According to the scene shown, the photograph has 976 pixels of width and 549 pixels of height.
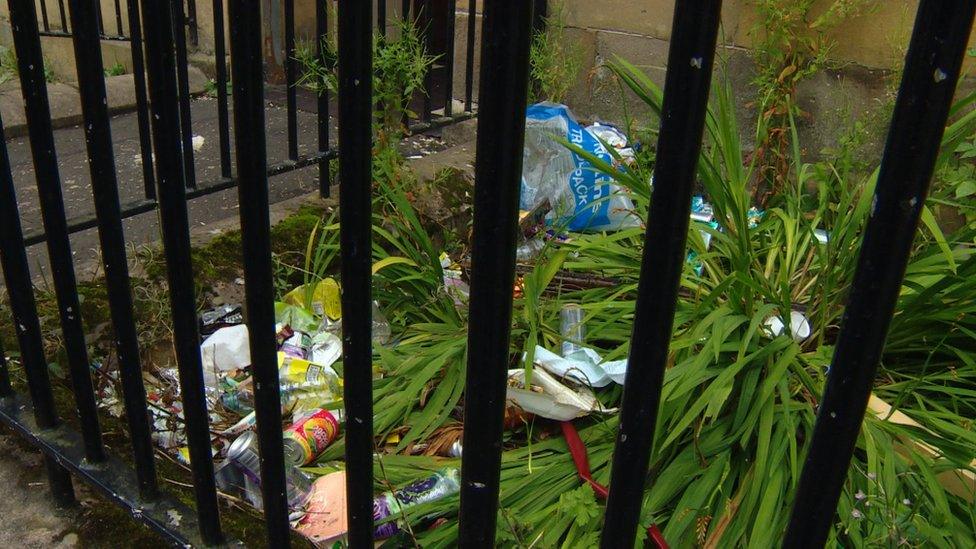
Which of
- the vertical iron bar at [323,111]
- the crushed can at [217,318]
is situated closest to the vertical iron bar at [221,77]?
the vertical iron bar at [323,111]

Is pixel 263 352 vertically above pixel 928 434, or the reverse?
pixel 263 352

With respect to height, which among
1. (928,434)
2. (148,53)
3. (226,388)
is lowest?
(226,388)

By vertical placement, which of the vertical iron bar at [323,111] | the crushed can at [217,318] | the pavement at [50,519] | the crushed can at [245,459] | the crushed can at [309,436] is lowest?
the crushed can at [309,436]

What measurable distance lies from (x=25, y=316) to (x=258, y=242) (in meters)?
0.66

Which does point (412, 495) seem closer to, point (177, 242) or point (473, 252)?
point (177, 242)

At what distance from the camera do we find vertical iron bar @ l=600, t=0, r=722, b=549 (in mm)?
595

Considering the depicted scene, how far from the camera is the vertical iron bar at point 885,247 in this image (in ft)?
1.69

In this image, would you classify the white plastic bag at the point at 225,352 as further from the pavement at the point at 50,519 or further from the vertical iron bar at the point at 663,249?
the vertical iron bar at the point at 663,249

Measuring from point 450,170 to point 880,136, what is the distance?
186 centimetres

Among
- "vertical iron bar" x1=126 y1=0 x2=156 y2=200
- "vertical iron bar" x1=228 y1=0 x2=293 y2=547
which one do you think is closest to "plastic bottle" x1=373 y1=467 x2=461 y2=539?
"vertical iron bar" x1=228 y1=0 x2=293 y2=547

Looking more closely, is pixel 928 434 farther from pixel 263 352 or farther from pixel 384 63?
pixel 384 63

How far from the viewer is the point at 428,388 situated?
2.26 meters

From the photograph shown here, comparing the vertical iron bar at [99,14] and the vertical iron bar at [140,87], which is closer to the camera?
the vertical iron bar at [99,14]

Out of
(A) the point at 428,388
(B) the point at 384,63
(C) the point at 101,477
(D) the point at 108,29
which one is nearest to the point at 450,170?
(B) the point at 384,63
